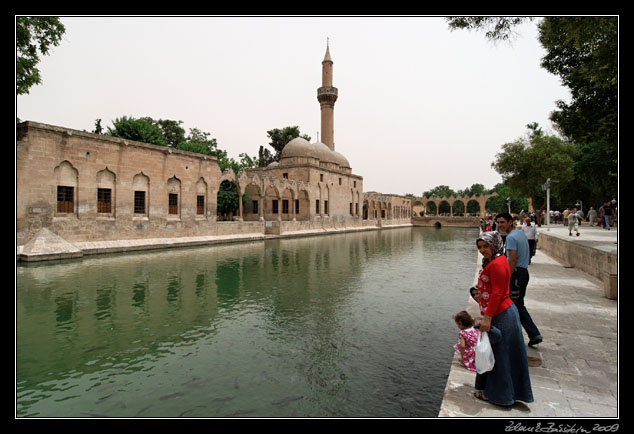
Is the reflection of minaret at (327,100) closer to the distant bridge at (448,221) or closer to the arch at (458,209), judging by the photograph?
the distant bridge at (448,221)

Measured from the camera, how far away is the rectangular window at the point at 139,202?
18.5 metres

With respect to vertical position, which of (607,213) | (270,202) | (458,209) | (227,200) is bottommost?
(607,213)

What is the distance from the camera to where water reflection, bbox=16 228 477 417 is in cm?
358

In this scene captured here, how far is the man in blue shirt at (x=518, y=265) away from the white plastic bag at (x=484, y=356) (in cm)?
141

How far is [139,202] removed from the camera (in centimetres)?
1861

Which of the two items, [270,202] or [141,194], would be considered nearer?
[141,194]

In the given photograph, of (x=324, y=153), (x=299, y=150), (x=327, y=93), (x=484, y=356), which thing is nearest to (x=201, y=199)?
(x=299, y=150)

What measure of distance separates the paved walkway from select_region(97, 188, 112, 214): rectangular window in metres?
16.8

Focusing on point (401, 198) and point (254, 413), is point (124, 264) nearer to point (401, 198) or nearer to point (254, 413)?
point (254, 413)

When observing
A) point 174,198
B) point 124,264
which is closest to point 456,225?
point 174,198

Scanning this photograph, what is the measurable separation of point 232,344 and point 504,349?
11.8 feet

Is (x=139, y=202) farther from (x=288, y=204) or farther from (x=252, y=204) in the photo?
(x=288, y=204)

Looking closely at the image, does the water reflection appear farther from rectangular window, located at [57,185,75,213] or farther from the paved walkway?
rectangular window, located at [57,185,75,213]

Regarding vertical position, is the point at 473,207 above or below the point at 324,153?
below
